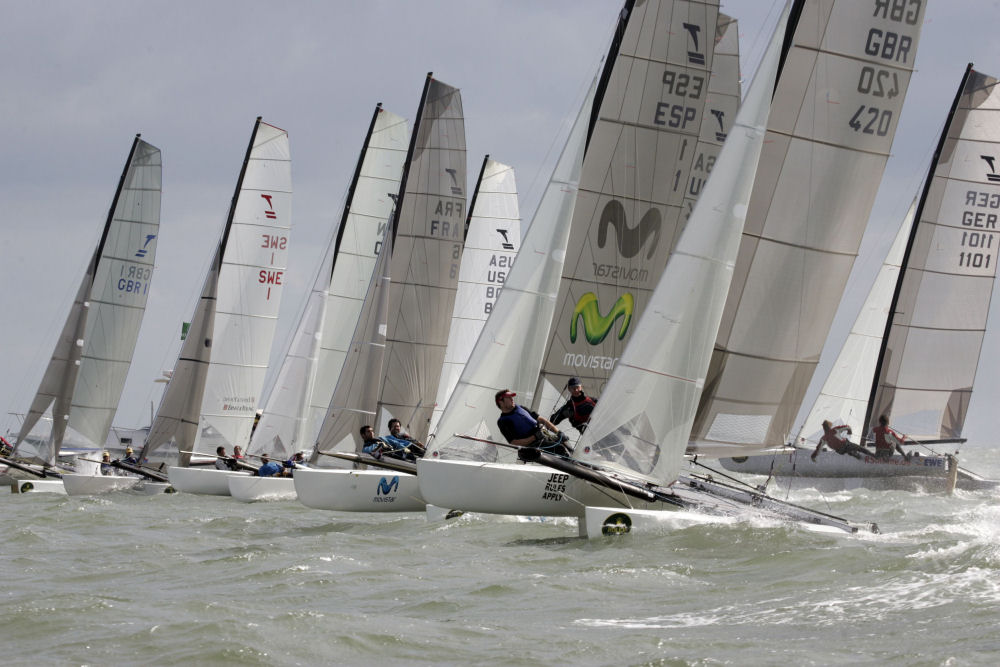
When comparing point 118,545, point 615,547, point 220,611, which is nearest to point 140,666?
point 220,611

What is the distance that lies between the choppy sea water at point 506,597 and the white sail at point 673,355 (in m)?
0.98

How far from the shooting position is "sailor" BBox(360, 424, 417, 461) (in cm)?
1731

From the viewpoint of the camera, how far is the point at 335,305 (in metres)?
25.6

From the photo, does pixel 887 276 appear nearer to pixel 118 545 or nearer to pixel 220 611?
pixel 118 545

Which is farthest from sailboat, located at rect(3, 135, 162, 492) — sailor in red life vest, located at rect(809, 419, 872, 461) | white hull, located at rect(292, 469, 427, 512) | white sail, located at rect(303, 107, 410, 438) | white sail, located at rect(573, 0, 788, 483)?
A: white sail, located at rect(573, 0, 788, 483)

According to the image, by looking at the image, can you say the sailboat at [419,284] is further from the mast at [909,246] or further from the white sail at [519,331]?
the mast at [909,246]

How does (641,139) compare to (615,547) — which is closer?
(615,547)

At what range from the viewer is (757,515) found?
40.5 feet

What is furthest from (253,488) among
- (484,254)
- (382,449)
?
(484,254)

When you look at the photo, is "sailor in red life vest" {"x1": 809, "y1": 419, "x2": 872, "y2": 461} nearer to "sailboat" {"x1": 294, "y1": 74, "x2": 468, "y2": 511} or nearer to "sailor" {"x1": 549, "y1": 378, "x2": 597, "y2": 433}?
"sailboat" {"x1": 294, "y1": 74, "x2": 468, "y2": 511}

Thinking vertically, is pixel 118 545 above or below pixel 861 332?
below

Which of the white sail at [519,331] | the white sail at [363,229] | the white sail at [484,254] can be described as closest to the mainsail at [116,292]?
the white sail at [363,229]

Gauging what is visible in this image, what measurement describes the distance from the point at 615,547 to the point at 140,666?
5.21 metres

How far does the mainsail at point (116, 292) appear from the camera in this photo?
27844 mm
